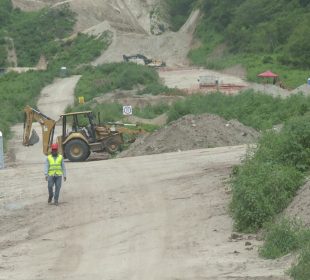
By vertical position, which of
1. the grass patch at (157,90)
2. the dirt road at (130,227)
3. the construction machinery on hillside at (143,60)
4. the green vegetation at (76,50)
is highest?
the green vegetation at (76,50)

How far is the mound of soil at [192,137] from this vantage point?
33.9 meters

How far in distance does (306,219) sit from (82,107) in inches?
1547

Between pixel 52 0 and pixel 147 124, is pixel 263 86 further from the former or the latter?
pixel 52 0

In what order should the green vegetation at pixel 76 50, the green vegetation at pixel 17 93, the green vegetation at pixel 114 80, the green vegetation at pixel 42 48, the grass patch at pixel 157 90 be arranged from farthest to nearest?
the green vegetation at pixel 76 50 < the green vegetation at pixel 42 48 < the green vegetation at pixel 114 80 < the grass patch at pixel 157 90 < the green vegetation at pixel 17 93

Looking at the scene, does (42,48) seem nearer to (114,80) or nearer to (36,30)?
(36,30)

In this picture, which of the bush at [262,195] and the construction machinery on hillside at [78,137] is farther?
the construction machinery on hillside at [78,137]

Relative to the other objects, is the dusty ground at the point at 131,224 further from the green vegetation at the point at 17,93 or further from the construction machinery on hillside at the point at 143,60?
the construction machinery on hillside at the point at 143,60

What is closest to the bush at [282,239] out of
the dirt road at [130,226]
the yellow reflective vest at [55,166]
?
the dirt road at [130,226]

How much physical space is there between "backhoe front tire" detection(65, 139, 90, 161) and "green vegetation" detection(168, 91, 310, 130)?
9.16 metres

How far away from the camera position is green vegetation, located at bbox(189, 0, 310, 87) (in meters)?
75.9

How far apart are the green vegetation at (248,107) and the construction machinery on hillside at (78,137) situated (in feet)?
25.2

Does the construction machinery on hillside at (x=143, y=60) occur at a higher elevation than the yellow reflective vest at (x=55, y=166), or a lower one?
higher

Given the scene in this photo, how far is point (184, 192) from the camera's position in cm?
2308

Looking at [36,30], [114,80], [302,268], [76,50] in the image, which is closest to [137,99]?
[114,80]
